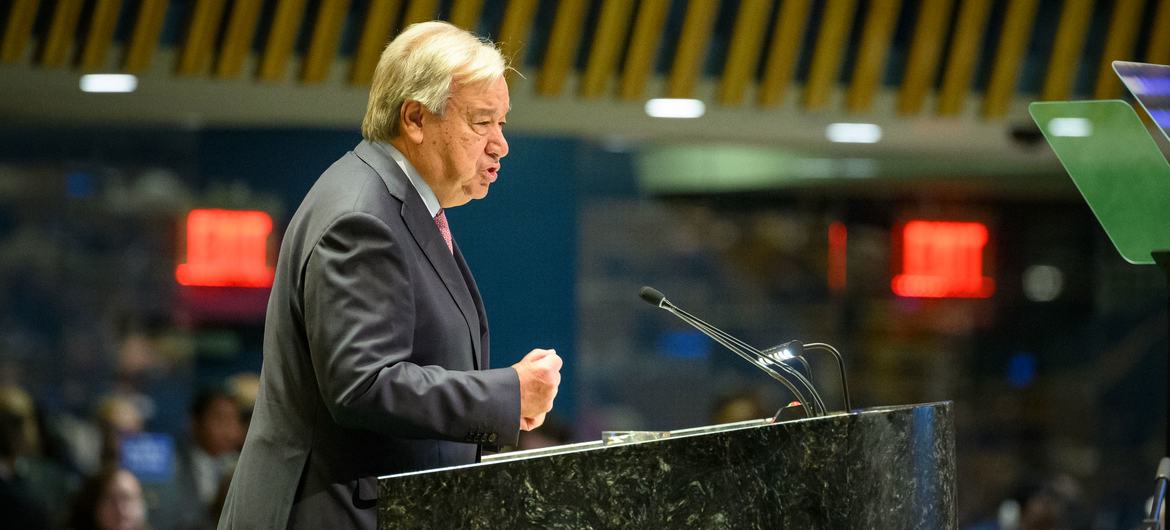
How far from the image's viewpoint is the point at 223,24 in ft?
17.7

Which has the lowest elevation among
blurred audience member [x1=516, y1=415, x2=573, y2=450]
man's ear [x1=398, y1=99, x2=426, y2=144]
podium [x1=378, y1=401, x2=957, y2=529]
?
blurred audience member [x1=516, y1=415, x2=573, y2=450]

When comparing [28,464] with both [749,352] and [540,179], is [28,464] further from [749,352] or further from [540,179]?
[749,352]

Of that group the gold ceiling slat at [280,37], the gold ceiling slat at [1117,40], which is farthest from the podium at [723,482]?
the gold ceiling slat at [1117,40]

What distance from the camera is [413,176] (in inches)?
78.1

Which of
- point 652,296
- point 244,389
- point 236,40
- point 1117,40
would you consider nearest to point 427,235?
point 652,296

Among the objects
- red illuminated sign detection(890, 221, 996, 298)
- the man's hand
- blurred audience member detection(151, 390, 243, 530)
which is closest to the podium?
the man's hand

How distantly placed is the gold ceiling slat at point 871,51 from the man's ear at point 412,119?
13.1ft

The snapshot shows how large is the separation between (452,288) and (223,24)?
385 cm

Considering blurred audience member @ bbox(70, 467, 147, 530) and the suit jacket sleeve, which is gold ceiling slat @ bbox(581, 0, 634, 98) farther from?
the suit jacket sleeve

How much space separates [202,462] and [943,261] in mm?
3664

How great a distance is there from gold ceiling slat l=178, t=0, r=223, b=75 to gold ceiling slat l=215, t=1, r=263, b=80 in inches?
2.4

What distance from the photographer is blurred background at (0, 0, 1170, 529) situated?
210 inches

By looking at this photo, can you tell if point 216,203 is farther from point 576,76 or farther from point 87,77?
point 576,76

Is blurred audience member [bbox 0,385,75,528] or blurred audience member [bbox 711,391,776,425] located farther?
blurred audience member [bbox 711,391,776,425]
